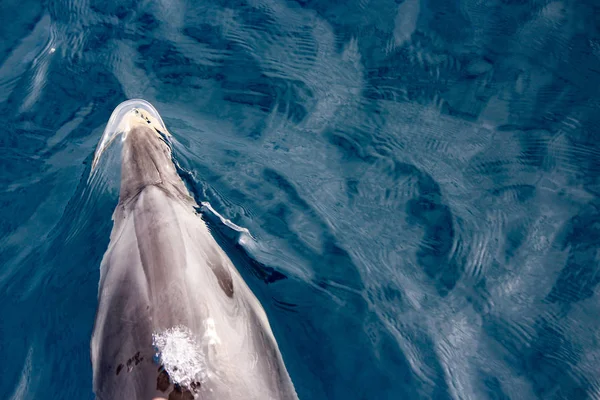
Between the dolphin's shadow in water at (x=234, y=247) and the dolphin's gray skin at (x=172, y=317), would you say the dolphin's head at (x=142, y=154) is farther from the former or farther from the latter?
the dolphin's shadow in water at (x=234, y=247)

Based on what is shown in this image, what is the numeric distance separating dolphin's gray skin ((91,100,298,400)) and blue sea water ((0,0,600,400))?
0.72 meters

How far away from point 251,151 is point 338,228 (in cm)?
135

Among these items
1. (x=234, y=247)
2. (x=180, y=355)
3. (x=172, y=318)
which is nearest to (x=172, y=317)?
(x=172, y=318)

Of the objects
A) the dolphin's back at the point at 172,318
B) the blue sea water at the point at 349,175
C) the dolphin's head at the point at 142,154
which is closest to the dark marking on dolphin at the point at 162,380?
the dolphin's back at the point at 172,318

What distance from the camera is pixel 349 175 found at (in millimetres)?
5504

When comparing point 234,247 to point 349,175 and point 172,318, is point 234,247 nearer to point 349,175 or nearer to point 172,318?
point 349,175

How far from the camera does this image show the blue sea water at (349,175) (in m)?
4.62

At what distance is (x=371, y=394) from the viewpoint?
4426 mm

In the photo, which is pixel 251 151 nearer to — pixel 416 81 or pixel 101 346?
pixel 416 81

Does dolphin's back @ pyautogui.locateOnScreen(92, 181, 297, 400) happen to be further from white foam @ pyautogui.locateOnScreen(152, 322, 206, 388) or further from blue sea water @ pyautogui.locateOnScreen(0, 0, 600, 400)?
blue sea water @ pyautogui.locateOnScreen(0, 0, 600, 400)

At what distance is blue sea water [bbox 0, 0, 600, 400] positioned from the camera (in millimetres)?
4621

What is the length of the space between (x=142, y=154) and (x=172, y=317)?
63.5 inches

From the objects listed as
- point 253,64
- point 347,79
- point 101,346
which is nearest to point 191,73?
point 253,64

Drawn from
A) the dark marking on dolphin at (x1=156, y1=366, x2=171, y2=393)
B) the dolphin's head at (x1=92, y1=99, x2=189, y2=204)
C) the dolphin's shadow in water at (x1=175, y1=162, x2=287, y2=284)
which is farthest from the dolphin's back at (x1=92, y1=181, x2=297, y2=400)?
the dolphin's shadow in water at (x1=175, y1=162, x2=287, y2=284)
